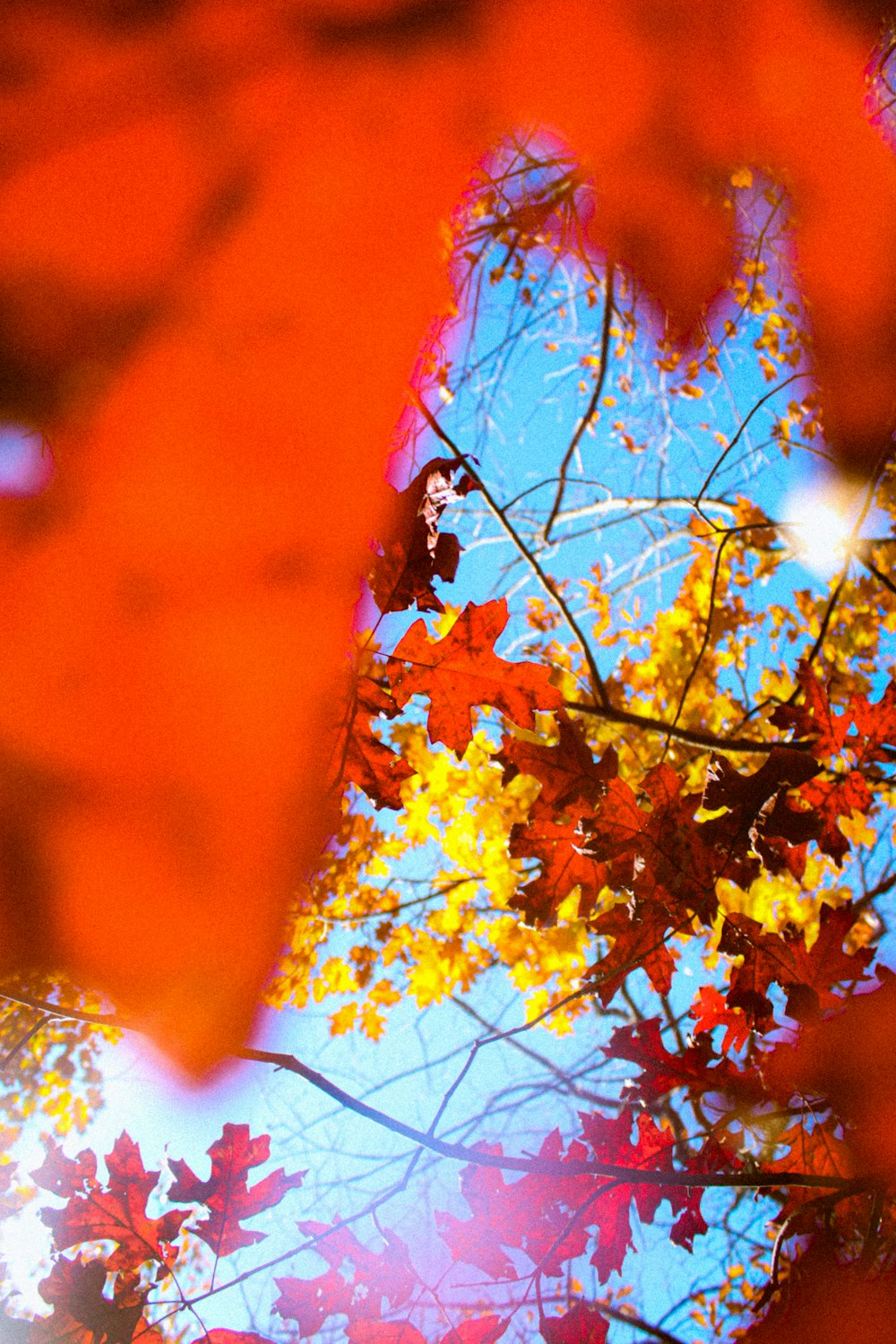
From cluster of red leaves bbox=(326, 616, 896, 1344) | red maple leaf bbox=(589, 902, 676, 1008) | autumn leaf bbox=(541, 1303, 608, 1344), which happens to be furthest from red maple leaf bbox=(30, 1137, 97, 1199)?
red maple leaf bbox=(589, 902, 676, 1008)

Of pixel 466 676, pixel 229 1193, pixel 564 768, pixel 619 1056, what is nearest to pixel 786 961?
pixel 619 1056

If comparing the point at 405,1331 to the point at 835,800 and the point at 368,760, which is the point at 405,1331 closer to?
the point at 368,760

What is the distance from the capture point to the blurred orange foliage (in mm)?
2236

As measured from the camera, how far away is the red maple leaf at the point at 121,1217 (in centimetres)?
147

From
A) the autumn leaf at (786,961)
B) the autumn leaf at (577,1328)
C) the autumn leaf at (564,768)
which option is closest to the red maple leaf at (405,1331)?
the autumn leaf at (577,1328)

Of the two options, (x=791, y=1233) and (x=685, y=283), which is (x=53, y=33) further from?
(x=791, y=1233)

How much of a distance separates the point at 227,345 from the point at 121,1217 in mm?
2399

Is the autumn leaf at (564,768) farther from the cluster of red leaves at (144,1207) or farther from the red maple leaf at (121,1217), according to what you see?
the red maple leaf at (121,1217)

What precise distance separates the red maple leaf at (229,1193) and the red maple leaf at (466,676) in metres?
1.01

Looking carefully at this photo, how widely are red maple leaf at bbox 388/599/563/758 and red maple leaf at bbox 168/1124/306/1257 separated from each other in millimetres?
1008

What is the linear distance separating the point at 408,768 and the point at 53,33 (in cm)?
238

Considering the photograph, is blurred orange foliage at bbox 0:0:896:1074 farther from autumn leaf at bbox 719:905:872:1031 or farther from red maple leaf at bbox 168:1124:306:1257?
autumn leaf at bbox 719:905:872:1031

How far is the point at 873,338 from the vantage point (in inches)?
118

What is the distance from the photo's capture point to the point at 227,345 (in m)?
2.41
